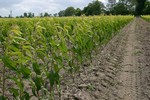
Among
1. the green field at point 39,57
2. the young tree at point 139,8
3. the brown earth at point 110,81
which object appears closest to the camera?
the green field at point 39,57

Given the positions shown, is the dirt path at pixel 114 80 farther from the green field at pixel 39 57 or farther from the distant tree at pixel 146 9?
the distant tree at pixel 146 9

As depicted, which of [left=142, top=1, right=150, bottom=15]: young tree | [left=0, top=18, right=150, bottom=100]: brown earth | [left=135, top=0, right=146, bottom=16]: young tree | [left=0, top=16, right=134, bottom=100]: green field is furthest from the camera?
[left=135, top=0, right=146, bottom=16]: young tree

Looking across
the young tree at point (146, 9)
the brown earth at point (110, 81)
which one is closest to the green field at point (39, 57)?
the brown earth at point (110, 81)

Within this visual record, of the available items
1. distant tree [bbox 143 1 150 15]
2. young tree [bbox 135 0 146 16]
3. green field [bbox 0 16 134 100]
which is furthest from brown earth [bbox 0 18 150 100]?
young tree [bbox 135 0 146 16]

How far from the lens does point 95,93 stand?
18.5ft

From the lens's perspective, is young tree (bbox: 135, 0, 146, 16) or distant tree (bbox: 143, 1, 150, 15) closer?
distant tree (bbox: 143, 1, 150, 15)

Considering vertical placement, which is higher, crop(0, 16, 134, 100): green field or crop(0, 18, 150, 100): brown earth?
crop(0, 16, 134, 100): green field

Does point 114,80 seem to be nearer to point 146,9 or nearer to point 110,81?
point 110,81

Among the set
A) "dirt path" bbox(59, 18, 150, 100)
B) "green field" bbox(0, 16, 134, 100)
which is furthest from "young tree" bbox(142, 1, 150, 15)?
"dirt path" bbox(59, 18, 150, 100)

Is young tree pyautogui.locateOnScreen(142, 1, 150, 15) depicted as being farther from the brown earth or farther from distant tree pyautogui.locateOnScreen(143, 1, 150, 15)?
the brown earth

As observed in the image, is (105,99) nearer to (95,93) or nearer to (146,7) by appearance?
(95,93)

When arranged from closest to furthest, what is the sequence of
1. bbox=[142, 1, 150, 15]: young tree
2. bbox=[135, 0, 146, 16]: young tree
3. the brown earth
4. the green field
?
the green field → the brown earth → bbox=[142, 1, 150, 15]: young tree → bbox=[135, 0, 146, 16]: young tree

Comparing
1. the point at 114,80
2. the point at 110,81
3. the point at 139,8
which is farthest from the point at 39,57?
the point at 139,8

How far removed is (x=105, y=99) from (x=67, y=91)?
693 mm
